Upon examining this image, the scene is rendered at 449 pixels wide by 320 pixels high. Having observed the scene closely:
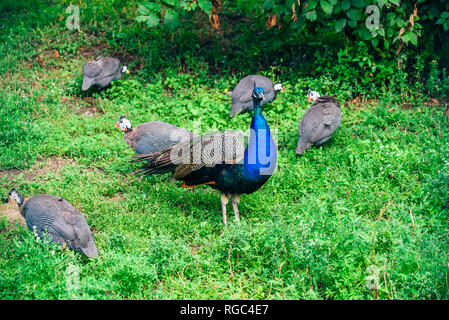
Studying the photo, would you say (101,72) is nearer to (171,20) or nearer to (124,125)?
(171,20)

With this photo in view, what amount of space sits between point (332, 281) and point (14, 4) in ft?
28.8

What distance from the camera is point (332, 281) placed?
3.95 meters

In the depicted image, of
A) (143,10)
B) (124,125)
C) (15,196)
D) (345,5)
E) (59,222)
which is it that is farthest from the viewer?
(143,10)

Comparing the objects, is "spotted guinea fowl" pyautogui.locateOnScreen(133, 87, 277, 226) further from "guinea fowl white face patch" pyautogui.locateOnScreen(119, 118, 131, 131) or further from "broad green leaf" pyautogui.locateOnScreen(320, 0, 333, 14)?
"broad green leaf" pyautogui.locateOnScreen(320, 0, 333, 14)

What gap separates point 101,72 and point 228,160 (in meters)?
3.55

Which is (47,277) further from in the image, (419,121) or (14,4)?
(14,4)

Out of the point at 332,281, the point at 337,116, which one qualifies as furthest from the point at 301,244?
the point at 337,116

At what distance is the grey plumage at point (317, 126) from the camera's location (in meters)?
6.03

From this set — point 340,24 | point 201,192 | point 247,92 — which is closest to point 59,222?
point 201,192

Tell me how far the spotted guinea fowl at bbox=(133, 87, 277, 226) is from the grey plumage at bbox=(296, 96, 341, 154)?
1170mm

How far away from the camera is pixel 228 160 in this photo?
192 inches

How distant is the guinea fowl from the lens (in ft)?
19.5

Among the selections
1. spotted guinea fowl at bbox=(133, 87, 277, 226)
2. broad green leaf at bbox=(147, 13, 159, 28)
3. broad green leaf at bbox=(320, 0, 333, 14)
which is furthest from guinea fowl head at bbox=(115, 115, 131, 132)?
broad green leaf at bbox=(320, 0, 333, 14)

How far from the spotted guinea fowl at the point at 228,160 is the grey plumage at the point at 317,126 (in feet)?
3.84
